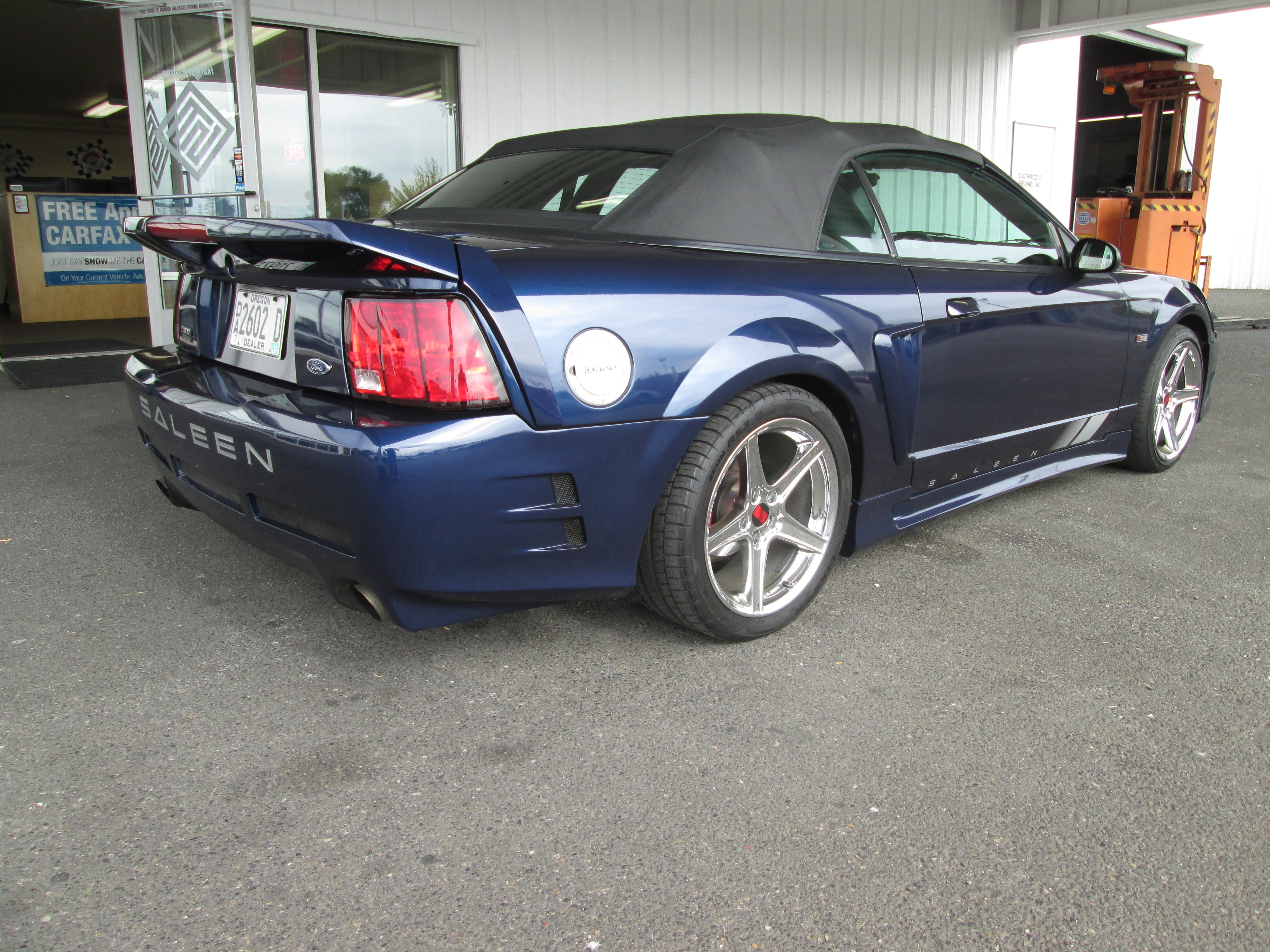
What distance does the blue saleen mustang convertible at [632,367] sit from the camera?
73.4 inches

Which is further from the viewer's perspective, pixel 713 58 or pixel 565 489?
pixel 713 58

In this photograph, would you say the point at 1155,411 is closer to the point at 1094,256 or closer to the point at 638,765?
the point at 1094,256

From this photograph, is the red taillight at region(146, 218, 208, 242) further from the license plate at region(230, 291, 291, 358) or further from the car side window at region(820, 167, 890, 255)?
the car side window at region(820, 167, 890, 255)

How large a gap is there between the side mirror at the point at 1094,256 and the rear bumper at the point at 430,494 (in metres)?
1.89

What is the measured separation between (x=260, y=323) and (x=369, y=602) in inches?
28.2

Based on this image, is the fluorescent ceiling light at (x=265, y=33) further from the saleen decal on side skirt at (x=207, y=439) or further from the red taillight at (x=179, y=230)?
the saleen decal on side skirt at (x=207, y=439)

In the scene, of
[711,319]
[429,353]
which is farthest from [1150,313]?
[429,353]

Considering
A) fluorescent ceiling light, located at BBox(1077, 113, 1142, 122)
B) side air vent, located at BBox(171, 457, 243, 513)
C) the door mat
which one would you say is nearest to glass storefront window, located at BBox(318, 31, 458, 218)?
the door mat

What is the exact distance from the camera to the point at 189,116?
6340mm

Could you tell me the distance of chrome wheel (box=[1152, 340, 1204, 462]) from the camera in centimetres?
394

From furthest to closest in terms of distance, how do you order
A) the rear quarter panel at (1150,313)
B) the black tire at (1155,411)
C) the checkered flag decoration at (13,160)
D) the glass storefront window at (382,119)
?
the checkered flag decoration at (13,160), the glass storefront window at (382,119), the black tire at (1155,411), the rear quarter panel at (1150,313)

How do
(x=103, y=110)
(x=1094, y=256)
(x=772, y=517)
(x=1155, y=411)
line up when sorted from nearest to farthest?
(x=772, y=517) → (x=1094, y=256) → (x=1155, y=411) → (x=103, y=110)

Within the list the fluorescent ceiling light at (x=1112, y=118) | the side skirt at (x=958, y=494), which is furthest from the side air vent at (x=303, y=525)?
the fluorescent ceiling light at (x=1112, y=118)

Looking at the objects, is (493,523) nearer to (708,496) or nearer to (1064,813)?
(708,496)
